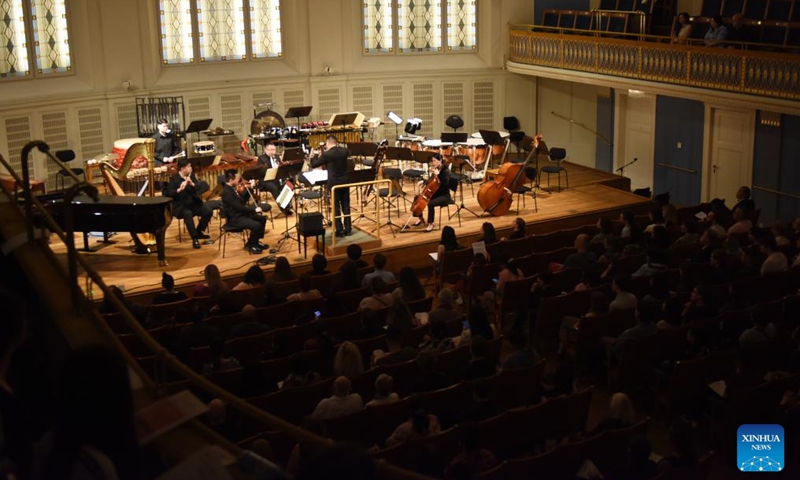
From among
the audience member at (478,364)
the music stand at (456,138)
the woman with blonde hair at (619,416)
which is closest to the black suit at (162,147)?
the music stand at (456,138)

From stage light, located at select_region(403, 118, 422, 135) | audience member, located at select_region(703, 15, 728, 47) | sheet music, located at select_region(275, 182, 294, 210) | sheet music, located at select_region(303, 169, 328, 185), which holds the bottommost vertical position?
sheet music, located at select_region(275, 182, 294, 210)

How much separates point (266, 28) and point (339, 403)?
14417 mm

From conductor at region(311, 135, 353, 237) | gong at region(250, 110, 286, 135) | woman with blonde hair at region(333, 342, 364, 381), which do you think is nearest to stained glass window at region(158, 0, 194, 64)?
gong at region(250, 110, 286, 135)

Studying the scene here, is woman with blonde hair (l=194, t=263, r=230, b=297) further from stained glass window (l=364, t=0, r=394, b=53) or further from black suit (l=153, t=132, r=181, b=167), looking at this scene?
stained glass window (l=364, t=0, r=394, b=53)

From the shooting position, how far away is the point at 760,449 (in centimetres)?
681

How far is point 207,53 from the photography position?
1967cm

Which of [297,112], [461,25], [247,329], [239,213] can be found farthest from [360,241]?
[461,25]

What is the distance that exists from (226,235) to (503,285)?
223 inches

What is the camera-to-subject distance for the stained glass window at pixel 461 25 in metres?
21.2

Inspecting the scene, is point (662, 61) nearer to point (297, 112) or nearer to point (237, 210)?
point (297, 112)

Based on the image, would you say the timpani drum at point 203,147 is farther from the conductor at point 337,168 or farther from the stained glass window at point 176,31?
the conductor at point 337,168

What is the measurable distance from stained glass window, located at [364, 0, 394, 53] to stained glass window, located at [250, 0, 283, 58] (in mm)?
1943

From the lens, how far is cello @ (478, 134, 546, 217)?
49.6ft

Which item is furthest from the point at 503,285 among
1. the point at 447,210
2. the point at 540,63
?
the point at 540,63
